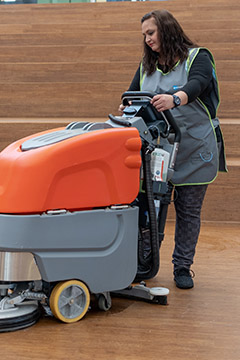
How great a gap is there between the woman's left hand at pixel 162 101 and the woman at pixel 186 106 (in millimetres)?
133

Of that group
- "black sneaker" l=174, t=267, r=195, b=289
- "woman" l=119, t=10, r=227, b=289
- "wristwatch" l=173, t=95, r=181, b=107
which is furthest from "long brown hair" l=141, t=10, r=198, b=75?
"black sneaker" l=174, t=267, r=195, b=289

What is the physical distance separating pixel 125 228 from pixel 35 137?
462 millimetres

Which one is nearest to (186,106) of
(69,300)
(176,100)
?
(176,100)

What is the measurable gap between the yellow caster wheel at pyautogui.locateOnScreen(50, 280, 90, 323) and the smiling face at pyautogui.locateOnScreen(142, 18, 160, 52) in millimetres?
980

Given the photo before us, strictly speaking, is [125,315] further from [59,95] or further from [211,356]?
A: [59,95]

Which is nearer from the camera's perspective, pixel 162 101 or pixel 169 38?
pixel 162 101

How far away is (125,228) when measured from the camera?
6.56 feet

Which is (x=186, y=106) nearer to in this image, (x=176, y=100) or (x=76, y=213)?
(x=176, y=100)

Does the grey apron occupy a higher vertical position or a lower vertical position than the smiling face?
lower

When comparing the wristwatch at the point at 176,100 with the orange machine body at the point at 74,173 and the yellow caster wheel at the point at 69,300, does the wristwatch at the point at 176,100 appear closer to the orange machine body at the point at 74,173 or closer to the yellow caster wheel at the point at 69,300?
the orange machine body at the point at 74,173

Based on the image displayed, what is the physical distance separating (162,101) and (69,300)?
2.50ft

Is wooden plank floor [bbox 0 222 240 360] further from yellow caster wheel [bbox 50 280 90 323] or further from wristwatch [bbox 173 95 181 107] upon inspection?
wristwatch [bbox 173 95 181 107]

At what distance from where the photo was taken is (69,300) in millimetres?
1929

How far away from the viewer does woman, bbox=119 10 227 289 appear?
7.34 feet
